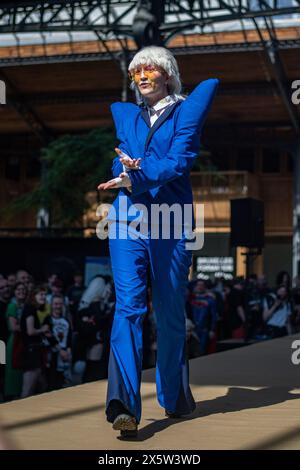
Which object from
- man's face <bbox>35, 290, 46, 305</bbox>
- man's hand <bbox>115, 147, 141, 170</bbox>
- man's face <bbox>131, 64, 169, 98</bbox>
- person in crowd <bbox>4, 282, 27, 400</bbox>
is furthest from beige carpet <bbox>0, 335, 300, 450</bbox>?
man's face <bbox>35, 290, 46, 305</bbox>

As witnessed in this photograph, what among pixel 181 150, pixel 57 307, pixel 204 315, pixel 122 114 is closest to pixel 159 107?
pixel 122 114

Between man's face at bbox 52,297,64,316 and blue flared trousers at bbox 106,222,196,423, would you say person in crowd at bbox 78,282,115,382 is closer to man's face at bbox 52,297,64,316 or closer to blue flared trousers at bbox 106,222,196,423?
man's face at bbox 52,297,64,316

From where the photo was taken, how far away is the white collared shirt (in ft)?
12.6

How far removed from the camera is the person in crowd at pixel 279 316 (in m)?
13.3

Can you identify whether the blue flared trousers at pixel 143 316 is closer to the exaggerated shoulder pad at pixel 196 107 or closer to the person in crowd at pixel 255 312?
the exaggerated shoulder pad at pixel 196 107

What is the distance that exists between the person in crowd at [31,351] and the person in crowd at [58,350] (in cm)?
15

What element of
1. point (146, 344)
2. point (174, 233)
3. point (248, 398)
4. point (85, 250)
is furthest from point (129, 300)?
point (85, 250)

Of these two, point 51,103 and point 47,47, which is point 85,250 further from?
point 51,103

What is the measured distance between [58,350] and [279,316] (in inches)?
208

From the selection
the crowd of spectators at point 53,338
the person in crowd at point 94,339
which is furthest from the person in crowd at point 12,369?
the person in crowd at point 94,339

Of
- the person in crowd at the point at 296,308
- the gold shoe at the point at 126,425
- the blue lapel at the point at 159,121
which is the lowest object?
the person in crowd at the point at 296,308

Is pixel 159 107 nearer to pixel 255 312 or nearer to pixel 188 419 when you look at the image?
pixel 188 419

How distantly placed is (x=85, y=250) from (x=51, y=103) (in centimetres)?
1175

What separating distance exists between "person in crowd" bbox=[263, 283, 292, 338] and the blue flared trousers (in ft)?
31.2
